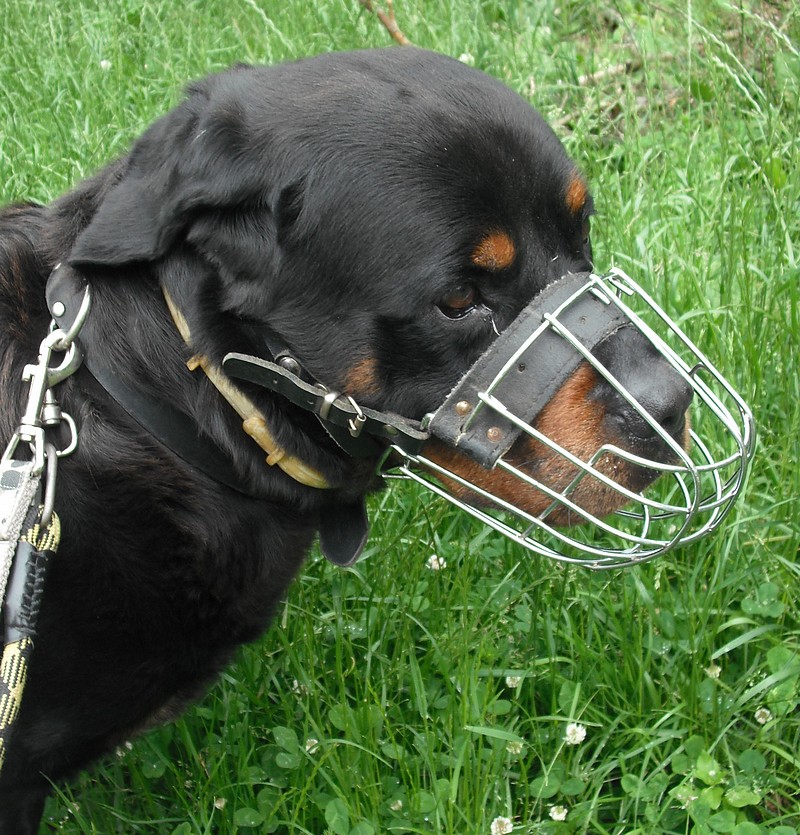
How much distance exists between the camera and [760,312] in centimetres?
314

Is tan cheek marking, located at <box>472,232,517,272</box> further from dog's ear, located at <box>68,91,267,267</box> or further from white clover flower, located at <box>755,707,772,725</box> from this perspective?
white clover flower, located at <box>755,707,772,725</box>

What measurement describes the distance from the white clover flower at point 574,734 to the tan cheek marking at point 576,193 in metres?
1.20

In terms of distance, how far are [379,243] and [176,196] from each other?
405 millimetres

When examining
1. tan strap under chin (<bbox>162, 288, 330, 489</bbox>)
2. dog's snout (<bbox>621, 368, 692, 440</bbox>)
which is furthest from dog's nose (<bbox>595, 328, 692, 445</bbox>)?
tan strap under chin (<bbox>162, 288, 330, 489</bbox>)

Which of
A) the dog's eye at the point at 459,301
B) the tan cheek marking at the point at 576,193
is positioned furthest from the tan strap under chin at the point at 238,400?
the tan cheek marking at the point at 576,193

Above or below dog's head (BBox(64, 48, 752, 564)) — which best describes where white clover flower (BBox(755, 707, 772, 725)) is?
below

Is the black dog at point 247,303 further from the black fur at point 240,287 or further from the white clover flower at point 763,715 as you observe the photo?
the white clover flower at point 763,715

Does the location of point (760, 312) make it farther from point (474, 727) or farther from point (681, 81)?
point (681, 81)

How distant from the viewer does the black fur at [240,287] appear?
2020mm

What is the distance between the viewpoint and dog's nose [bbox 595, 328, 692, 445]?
6.48 feet

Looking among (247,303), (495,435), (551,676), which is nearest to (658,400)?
(495,435)

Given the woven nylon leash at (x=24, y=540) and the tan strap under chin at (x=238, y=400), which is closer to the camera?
the woven nylon leash at (x=24, y=540)

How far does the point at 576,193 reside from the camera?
2.16 meters

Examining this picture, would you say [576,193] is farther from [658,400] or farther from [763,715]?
[763,715]
